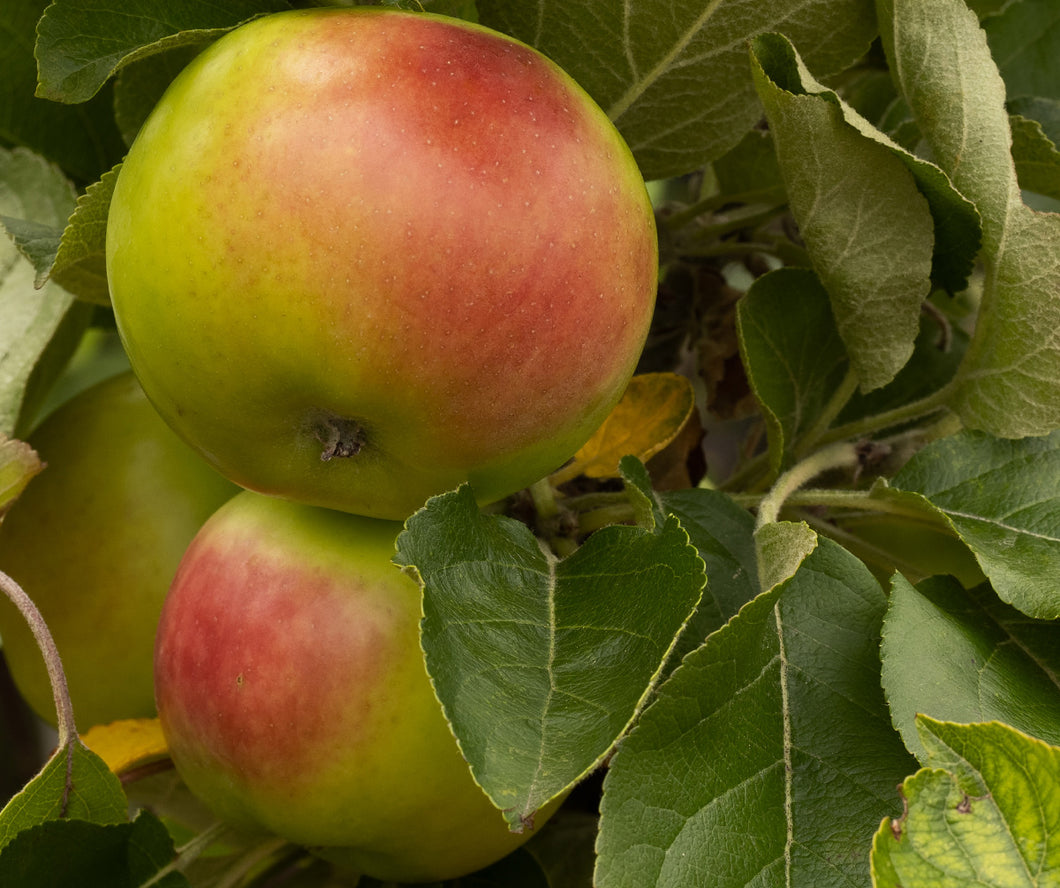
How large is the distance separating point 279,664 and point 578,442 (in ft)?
0.59

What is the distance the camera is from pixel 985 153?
55 centimetres

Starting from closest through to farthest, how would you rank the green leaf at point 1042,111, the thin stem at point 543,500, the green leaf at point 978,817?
the green leaf at point 978,817, the thin stem at point 543,500, the green leaf at point 1042,111

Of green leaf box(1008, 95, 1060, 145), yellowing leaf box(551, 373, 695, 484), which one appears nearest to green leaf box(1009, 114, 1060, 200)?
green leaf box(1008, 95, 1060, 145)

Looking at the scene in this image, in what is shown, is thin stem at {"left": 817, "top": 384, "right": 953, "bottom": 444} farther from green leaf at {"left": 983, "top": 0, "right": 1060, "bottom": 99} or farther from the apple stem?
the apple stem

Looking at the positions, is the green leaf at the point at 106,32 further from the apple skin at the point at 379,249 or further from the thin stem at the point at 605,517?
the thin stem at the point at 605,517

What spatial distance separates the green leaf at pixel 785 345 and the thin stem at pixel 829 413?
12 mm

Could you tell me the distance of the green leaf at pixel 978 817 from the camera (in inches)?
15.7

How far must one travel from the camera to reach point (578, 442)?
507 millimetres

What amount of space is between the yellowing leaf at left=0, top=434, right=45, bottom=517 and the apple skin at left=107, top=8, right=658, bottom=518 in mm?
176

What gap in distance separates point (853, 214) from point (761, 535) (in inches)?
6.8

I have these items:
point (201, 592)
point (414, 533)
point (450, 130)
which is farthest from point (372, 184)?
point (201, 592)

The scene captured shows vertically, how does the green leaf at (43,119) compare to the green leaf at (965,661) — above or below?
above

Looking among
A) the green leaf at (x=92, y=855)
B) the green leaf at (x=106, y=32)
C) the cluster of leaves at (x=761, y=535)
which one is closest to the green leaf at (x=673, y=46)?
the cluster of leaves at (x=761, y=535)

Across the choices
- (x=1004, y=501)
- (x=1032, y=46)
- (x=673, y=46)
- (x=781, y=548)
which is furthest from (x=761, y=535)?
(x=1032, y=46)
